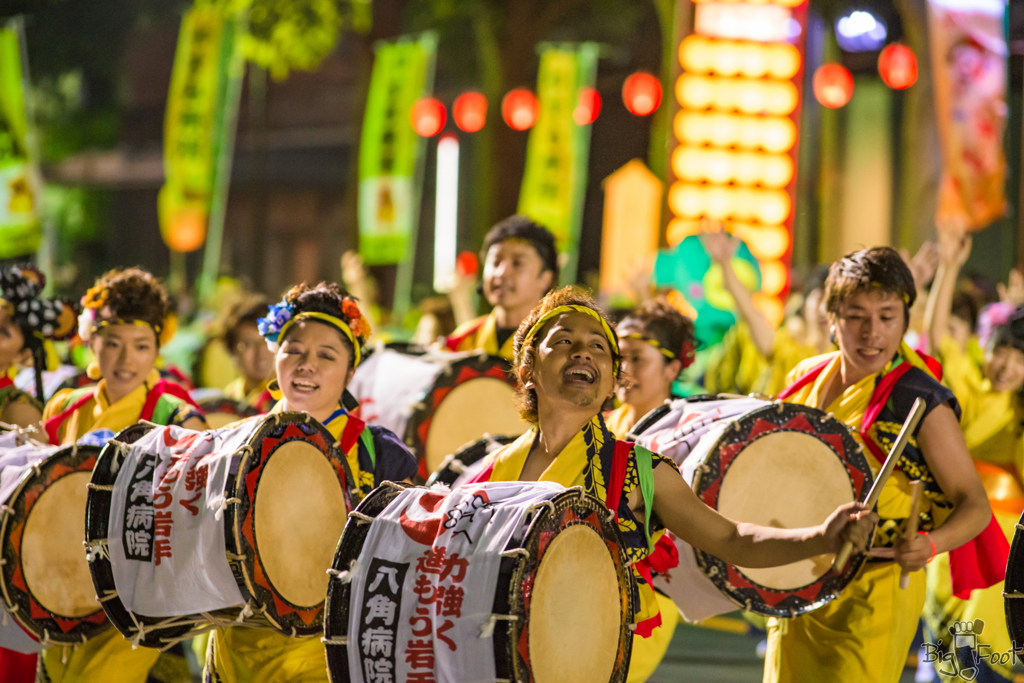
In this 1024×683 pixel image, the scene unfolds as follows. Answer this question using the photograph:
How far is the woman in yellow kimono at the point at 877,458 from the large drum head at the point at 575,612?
1.16 m

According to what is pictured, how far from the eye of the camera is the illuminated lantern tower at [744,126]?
12.1 m

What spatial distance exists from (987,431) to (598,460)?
132 inches

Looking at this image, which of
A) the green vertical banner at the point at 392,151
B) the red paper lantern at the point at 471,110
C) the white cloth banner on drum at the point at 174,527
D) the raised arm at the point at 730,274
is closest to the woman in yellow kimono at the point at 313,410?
the white cloth banner on drum at the point at 174,527

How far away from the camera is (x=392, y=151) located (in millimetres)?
13594

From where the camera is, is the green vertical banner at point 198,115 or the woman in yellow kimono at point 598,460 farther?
the green vertical banner at point 198,115

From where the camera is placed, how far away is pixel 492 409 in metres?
5.01

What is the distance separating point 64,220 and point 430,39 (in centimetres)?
1670

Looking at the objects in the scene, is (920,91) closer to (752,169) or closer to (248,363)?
(752,169)

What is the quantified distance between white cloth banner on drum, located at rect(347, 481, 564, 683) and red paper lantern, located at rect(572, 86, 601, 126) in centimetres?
1203

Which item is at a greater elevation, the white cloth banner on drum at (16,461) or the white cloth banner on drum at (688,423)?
the white cloth banner on drum at (688,423)

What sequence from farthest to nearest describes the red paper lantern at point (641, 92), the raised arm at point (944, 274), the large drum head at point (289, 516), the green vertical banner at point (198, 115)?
the red paper lantern at point (641, 92) → the green vertical banner at point (198, 115) → the raised arm at point (944, 274) → the large drum head at point (289, 516)

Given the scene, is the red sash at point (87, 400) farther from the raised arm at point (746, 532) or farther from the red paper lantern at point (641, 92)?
the red paper lantern at point (641, 92)

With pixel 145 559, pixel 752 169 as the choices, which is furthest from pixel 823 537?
pixel 752 169

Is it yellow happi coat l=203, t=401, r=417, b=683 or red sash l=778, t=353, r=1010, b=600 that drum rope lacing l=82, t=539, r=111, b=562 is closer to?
yellow happi coat l=203, t=401, r=417, b=683
